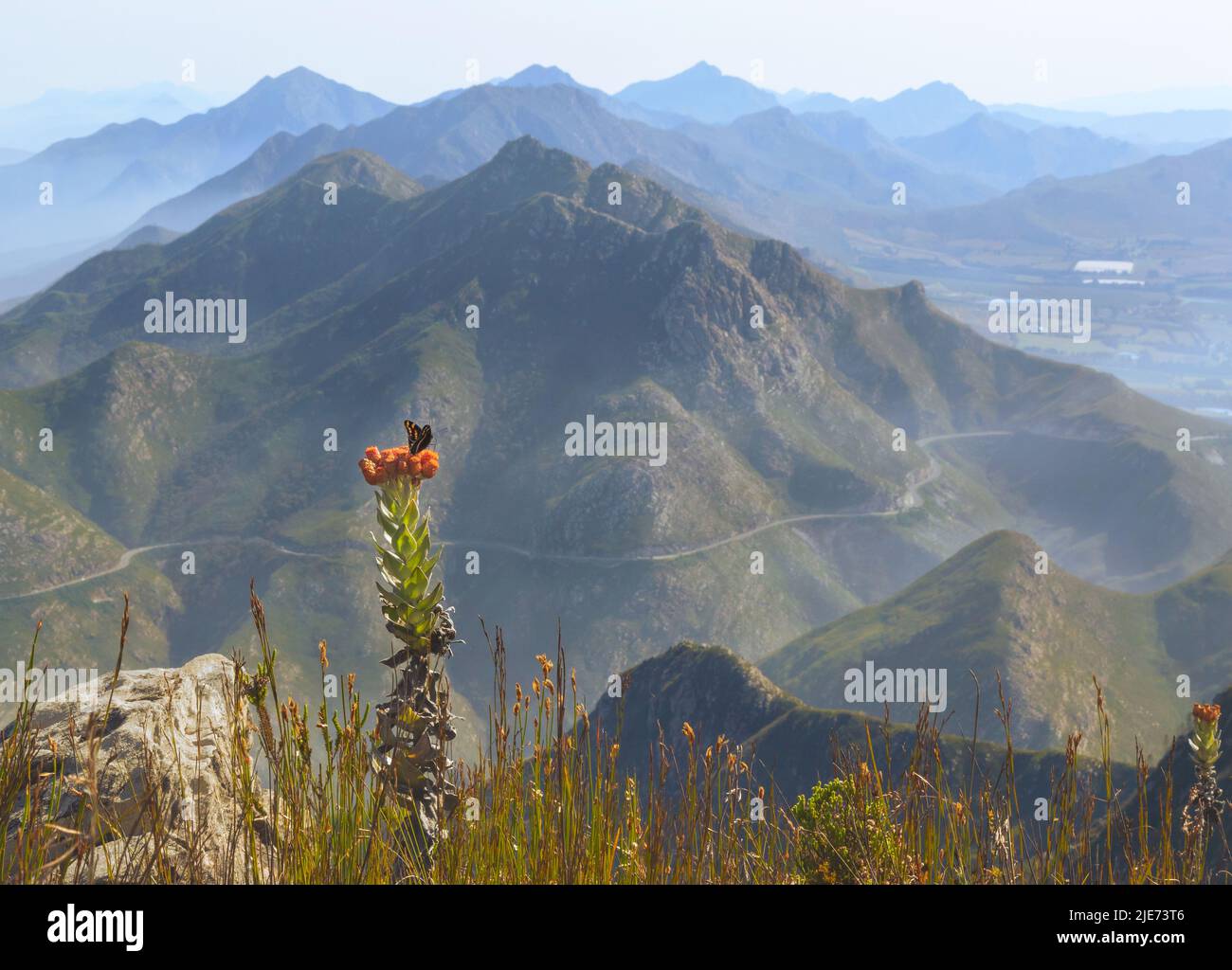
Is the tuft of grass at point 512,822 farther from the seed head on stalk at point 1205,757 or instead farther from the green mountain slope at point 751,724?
the green mountain slope at point 751,724

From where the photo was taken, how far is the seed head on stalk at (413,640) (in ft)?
27.6

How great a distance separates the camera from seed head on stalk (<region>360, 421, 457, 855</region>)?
8414 mm

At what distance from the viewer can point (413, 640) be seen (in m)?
8.98

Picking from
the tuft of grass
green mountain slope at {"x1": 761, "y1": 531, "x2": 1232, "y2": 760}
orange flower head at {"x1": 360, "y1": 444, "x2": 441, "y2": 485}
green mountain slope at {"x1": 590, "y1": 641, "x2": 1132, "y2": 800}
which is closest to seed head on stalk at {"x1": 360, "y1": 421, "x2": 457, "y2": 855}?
orange flower head at {"x1": 360, "y1": 444, "x2": 441, "y2": 485}

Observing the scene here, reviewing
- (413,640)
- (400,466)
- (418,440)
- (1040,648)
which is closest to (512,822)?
(413,640)

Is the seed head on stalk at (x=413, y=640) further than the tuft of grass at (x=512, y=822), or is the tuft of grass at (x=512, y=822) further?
the seed head on stalk at (x=413, y=640)

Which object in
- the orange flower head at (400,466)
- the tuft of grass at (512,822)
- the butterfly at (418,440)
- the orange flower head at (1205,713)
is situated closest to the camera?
the tuft of grass at (512,822)

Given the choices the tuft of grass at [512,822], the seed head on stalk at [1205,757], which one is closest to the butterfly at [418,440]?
the tuft of grass at [512,822]

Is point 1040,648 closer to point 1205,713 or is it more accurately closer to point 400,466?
point 1205,713

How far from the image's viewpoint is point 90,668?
187 m

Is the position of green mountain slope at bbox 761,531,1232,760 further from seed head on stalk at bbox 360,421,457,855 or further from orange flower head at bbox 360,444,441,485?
orange flower head at bbox 360,444,441,485
